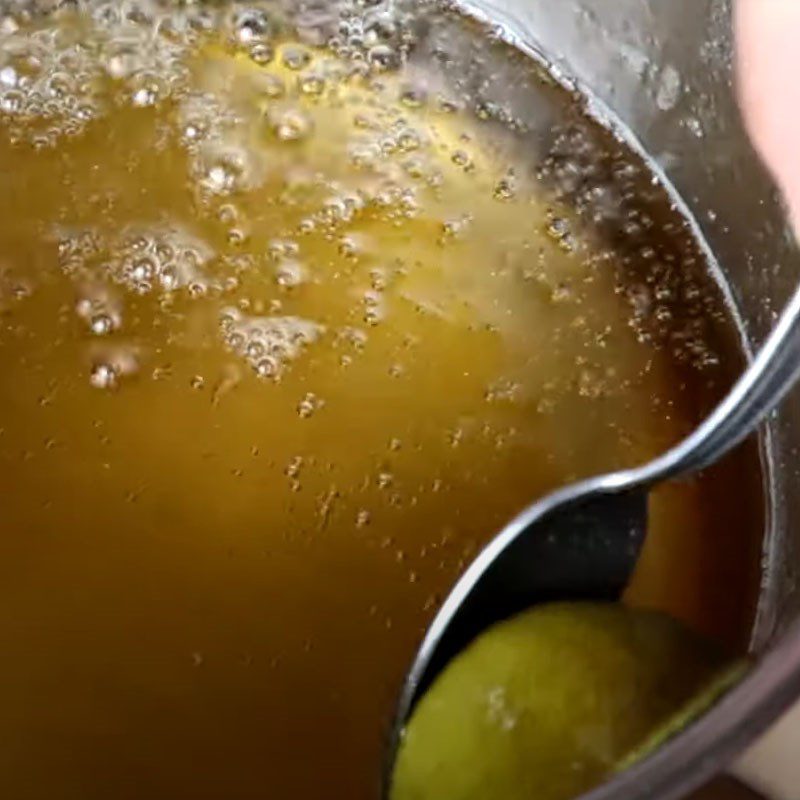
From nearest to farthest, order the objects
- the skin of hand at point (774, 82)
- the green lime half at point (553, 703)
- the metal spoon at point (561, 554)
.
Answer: the green lime half at point (553, 703) → the metal spoon at point (561, 554) → the skin of hand at point (774, 82)

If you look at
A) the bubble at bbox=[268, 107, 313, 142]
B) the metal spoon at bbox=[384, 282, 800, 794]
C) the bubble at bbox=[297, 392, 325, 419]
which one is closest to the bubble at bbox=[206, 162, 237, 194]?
the bubble at bbox=[268, 107, 313, 142]

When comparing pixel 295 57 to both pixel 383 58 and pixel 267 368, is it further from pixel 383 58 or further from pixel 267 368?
pixel 267 368

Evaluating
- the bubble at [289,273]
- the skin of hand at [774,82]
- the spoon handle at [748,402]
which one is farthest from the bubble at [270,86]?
the spoon handle at [748,402]

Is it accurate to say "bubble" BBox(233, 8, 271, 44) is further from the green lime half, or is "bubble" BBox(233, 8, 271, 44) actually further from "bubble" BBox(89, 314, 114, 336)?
the green lime half

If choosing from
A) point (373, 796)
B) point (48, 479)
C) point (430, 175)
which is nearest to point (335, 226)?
point (430, 175)

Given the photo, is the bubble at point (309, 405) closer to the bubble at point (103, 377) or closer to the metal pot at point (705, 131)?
the bubble at point (103, 377)

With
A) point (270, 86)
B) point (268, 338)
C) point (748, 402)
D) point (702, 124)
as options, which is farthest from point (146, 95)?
point (748, 402)
